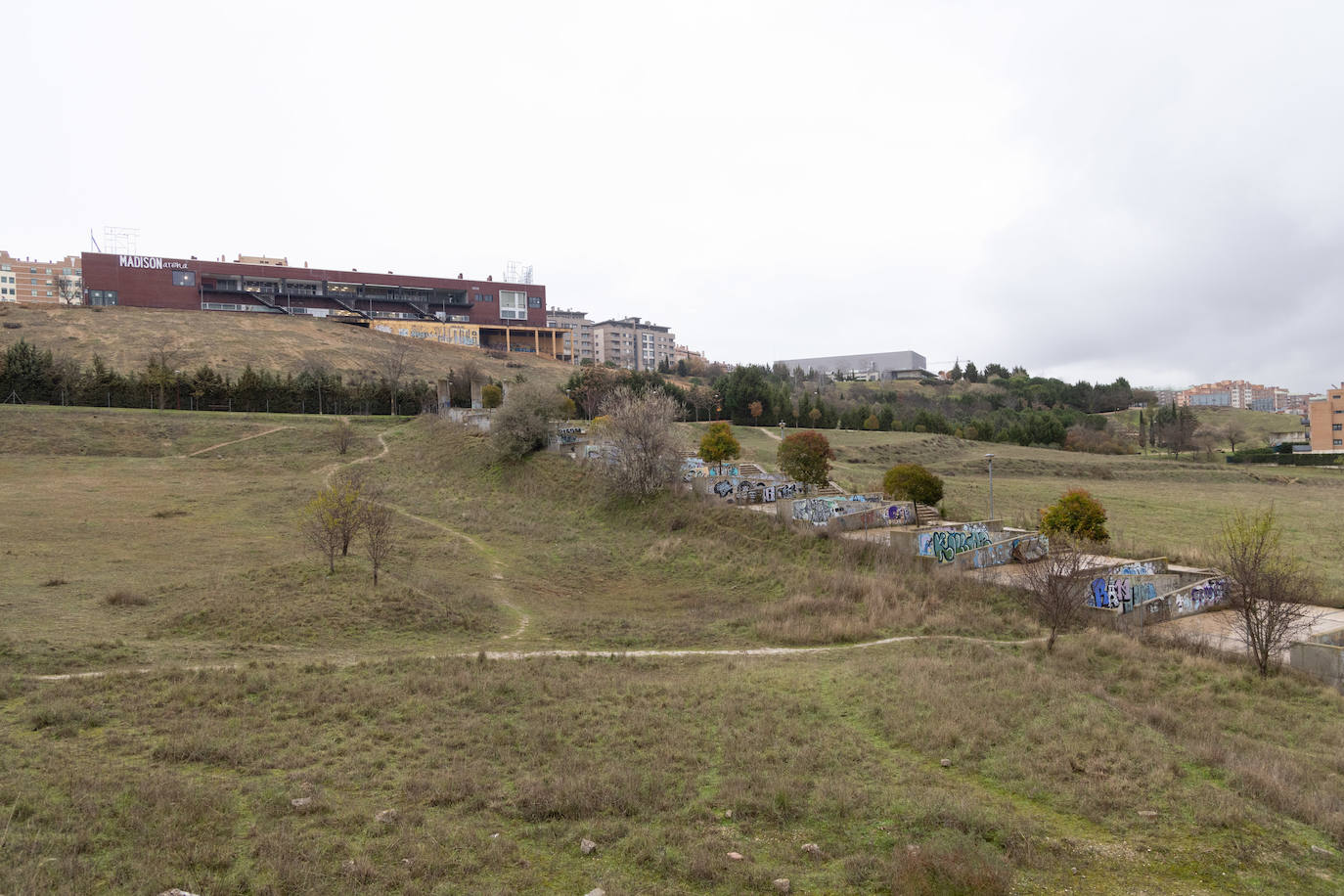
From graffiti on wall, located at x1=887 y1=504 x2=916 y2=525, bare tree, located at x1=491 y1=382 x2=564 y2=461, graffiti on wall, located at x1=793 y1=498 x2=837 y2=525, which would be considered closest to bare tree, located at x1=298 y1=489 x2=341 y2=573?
graffiti on wall, located at x1=793 y1=498 x2=837 y2=525

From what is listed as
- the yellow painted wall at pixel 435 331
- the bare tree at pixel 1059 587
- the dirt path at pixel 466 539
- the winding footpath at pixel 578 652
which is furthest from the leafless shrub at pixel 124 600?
the yellow painted wall at pixel 435 331

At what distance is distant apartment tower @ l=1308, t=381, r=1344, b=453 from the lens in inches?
3260

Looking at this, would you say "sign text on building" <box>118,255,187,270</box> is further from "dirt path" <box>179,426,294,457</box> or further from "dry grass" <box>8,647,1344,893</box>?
"dry grass" <box>8,647,1344,893</box>

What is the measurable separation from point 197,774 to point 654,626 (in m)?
13.6

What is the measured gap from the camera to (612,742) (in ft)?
38.8

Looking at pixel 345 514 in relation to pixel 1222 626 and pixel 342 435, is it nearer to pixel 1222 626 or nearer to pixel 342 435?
pixel 1222 626

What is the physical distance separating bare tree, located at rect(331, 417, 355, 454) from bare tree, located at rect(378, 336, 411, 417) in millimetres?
10303

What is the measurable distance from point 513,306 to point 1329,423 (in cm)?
11392

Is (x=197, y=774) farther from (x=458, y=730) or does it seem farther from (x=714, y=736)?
(x=714, y=736)

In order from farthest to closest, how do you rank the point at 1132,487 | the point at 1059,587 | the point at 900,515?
the point at 1132,487 → the point at 900,515 → the point at 1059,587

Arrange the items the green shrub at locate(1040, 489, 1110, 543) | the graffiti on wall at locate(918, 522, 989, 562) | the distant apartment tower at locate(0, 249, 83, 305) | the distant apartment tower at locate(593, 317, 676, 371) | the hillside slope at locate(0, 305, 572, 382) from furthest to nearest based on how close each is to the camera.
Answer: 1. the distant apartment tower at locate(593, 317, 676, 371)
2. the distant apartment tower at locate(0, 249, 83, 305)
3. the hillside slope at locate(0, 305, 572, 382)
4. the graffiti on wall at locate(918, 522, 989, 562)
5. the green shrub at locate(1040, 489, 1110, 543)

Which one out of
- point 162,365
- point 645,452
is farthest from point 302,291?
point 645,452

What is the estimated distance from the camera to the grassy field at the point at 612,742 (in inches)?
311

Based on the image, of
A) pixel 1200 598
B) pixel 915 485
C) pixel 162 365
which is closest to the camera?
pixel 1200 598
